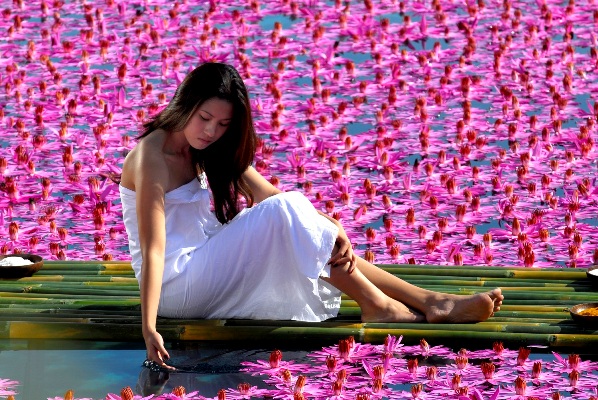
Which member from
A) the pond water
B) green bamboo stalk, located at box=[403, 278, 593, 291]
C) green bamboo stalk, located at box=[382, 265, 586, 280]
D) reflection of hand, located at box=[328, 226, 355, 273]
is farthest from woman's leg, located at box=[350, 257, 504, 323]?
green bamboo stalk, located at box=[382, 265, 586, 280]

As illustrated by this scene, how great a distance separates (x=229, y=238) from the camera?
189 inches

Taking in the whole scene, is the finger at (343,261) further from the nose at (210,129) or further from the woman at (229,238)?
the nose at (210,129)

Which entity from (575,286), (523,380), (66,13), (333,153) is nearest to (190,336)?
(523,380)

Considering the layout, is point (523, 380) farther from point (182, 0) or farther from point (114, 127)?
point (182, 0)

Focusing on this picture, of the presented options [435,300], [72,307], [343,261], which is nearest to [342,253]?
[343,261]

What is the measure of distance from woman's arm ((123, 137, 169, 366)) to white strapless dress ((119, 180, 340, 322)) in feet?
0.47

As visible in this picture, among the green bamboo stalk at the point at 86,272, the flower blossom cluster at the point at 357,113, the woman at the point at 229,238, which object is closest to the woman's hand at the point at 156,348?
the woman at the point at 229,238

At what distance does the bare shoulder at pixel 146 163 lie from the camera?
476 cm

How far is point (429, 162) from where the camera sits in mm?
7195

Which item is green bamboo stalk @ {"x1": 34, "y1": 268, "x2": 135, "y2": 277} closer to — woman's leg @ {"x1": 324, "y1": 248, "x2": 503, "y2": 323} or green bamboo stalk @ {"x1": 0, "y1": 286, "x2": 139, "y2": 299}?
green bamboo stalk @ {"x1": 0, "y1": 286, "x2": 139, "y2": 299}

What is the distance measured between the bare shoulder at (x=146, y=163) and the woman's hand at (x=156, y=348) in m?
0.62

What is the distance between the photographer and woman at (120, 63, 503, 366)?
472 cm

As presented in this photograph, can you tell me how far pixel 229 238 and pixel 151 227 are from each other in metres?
0.33

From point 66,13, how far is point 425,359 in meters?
6.16
